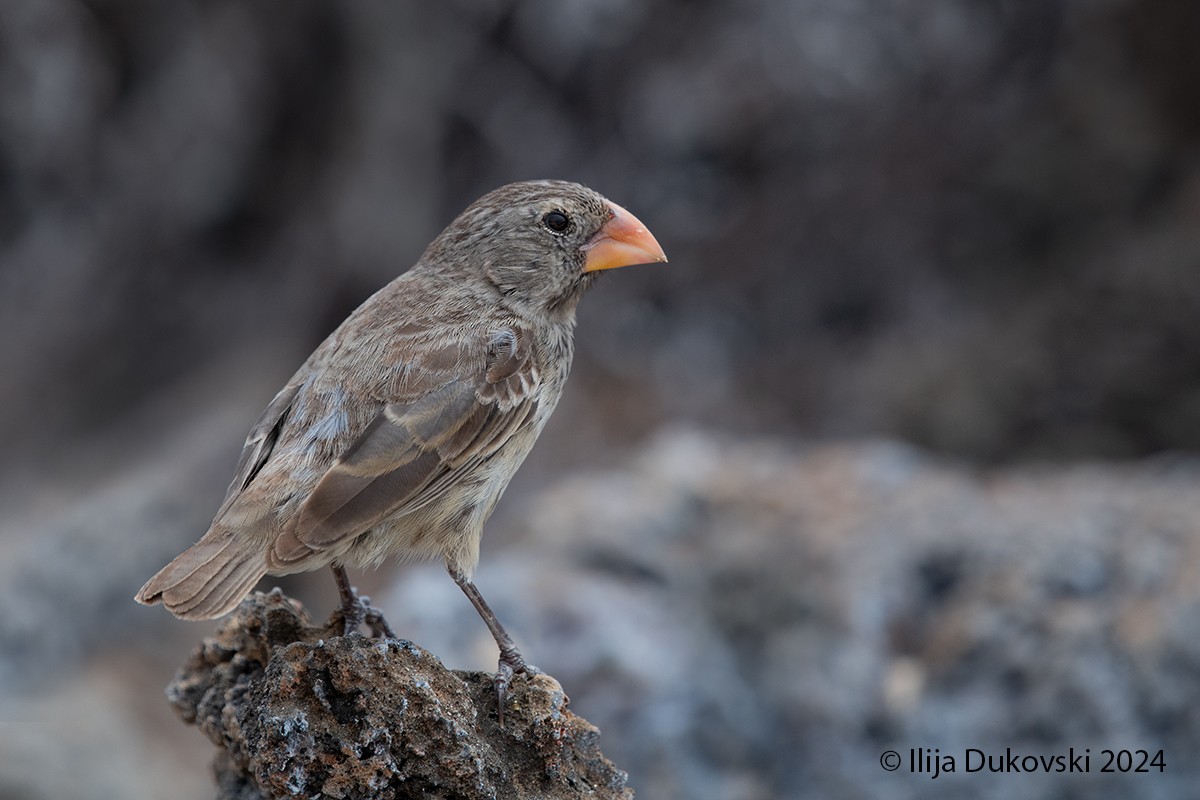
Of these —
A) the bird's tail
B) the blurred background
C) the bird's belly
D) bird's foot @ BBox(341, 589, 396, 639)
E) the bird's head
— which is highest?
the blurred background

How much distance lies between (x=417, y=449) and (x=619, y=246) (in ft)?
4.31

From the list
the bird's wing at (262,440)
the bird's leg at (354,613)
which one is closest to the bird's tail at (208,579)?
the bird's wing at (262,440)

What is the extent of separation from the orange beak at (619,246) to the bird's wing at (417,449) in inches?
19.1

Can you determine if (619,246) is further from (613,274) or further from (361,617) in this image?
(613,274)

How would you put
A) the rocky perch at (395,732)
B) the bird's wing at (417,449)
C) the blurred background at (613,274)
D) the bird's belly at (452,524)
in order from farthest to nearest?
the blurred background at (613,274) → the bird's belly at (452,524) → the bird's wing at (417,449) → the rocky perch at (395,732)

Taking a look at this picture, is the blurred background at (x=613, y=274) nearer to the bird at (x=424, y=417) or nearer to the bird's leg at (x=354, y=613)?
the bird at (x=424, y=417)

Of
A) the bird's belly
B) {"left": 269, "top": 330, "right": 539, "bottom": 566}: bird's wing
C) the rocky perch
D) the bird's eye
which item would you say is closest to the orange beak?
the bird's eye

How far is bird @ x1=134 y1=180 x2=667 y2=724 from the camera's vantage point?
13.0 ft

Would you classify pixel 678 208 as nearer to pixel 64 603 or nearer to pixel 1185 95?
pixel 1185 95

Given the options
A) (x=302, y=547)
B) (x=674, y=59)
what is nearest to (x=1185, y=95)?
(x=674, y=59)

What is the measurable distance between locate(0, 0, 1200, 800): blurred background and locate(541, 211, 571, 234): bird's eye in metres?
2.43

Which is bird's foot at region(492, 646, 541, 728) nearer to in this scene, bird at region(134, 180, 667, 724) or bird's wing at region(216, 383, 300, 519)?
bird at region(134, 180, 667, 724)

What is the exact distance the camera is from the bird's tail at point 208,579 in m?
3.76

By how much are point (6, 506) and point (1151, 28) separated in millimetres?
9061
